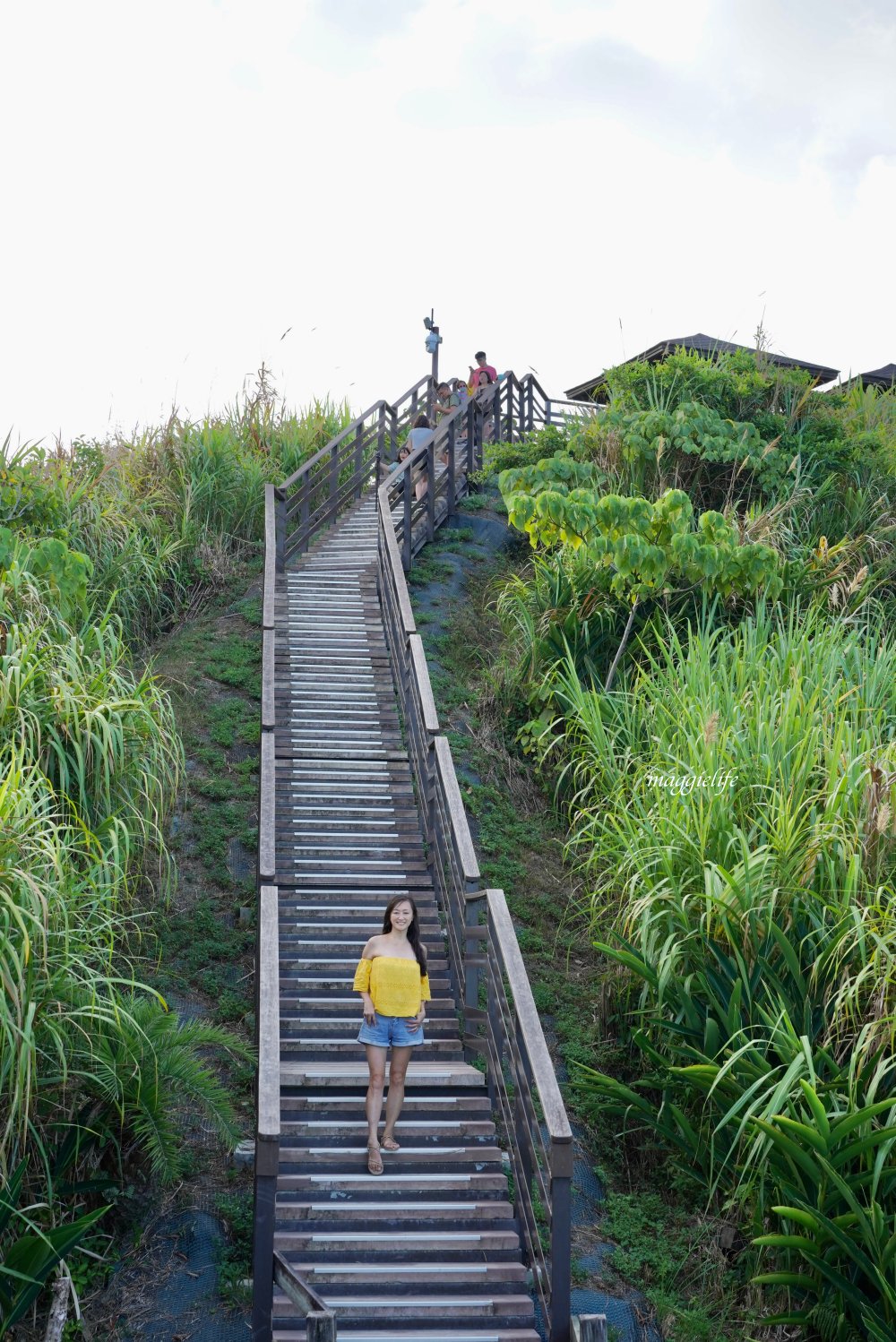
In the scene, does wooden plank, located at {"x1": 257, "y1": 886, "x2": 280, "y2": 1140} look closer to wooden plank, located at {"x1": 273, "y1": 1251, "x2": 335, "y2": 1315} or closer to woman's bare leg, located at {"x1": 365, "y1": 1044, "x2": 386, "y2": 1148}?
woman's bare leg, located at {"x1": 365, "y1": 1044, "x2": 386, "y2": 1148}

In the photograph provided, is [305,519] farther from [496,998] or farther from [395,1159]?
[395,1159]

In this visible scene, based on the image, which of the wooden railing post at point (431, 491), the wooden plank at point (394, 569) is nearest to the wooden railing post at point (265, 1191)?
the wooden plank at point (394, 569)

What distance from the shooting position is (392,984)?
6.86 metres

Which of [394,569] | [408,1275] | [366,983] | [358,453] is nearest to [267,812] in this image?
[366,983]

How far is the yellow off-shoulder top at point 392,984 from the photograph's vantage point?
6.84 metres

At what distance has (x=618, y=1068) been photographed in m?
8.42

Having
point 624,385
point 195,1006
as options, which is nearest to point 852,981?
point 195,1006

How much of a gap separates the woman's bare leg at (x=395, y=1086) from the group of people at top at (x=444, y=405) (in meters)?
10.7

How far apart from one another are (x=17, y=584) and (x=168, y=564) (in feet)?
16.2

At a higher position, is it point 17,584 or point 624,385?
point 624,385

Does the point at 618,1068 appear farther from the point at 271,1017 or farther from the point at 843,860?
the point at 271,1017

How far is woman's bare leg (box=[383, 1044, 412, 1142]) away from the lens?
6.87 metres

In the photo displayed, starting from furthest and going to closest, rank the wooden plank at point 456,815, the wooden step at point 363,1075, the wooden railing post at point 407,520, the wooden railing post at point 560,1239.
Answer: the wooden railing post at point 407,520 < the wooden plank at point 456,815 < the wooden step at point 363,1075 < the wooden railing post at point 560,1239

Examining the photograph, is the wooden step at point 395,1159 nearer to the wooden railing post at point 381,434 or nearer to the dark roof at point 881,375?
the wooden railing post at point 381,434
